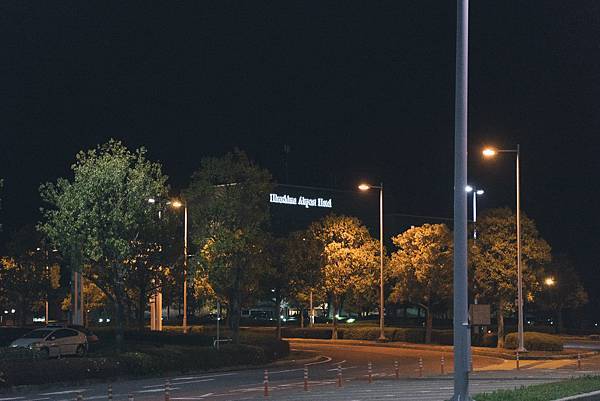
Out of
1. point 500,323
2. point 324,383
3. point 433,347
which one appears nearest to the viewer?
point 324,383

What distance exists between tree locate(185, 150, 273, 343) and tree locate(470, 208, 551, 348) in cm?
1553

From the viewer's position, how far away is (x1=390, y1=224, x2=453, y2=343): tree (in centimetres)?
6150

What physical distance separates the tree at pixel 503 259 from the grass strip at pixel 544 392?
35.2 m

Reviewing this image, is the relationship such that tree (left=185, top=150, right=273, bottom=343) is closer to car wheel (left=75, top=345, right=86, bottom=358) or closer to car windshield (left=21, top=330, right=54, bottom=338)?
car wheel (left=75, top=345, right=86, bottom=358)

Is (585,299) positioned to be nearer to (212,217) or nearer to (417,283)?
(417,283)

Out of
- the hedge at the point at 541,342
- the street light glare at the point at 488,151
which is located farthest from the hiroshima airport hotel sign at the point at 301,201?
the street light glare at the point at 488,151

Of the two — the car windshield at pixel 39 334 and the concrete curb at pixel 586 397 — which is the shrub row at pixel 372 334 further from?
the concrete curb at pixel 586 397

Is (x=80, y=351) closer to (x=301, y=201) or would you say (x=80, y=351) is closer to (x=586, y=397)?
(x=586, y=397)

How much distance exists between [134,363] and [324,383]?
7464 millimetres

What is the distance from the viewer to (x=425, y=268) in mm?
61844

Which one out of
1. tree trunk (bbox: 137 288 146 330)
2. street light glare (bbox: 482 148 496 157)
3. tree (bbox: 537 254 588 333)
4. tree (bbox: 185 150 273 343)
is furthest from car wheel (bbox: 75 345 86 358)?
tree (bbox: 537 254 588 333)

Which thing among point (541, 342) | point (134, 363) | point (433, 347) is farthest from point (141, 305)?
point (541, 342)

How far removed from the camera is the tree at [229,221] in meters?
45.4

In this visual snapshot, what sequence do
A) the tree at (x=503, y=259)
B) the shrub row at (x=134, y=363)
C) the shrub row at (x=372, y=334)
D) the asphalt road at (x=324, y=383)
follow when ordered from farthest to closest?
the shrub row at (x=372, y=334)
the tree at (x=503, y=259)
the shrub row at (x=134, y=363)
the asphalt road at (x=324, y=383)
